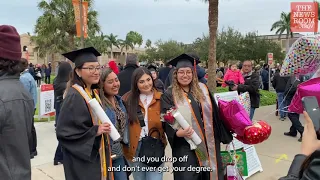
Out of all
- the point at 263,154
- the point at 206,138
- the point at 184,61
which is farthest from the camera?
the point at 263,154

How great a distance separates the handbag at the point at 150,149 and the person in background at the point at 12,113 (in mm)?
1363

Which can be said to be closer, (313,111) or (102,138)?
(313,111)

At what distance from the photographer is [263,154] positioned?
218 inches

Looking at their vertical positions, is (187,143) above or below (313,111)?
below

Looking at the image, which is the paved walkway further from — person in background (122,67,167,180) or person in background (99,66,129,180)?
person in background (99,66,129,180)

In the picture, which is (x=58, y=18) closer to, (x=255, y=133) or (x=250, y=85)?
(x=250, y=85)

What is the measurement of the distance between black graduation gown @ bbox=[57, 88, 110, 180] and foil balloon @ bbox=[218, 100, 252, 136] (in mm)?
1274

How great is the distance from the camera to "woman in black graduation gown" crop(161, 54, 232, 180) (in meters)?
3.02

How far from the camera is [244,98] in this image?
406 centimetres

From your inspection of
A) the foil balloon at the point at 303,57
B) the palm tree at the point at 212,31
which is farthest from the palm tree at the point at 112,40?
the foil balloon at the point at 303,57

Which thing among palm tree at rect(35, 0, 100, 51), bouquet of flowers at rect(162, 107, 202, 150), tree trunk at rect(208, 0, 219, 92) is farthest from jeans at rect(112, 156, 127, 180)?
palm tree at rect(35, 0, 100, 51)

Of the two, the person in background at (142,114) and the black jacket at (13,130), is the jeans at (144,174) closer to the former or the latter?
the person in background at (142,114)

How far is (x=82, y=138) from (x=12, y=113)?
803 millimetres

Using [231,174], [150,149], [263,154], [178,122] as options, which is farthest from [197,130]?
[263,154]
